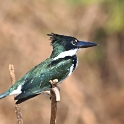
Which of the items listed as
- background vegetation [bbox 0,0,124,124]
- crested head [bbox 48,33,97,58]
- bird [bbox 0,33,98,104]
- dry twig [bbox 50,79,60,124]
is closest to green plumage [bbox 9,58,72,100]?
bird [bbox 0,33,98,104]

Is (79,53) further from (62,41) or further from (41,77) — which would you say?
(41,77)

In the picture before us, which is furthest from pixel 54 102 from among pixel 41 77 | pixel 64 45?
pixel 64 45

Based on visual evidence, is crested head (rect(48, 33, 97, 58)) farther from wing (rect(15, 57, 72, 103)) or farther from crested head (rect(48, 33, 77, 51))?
wing (rect(15, 57, 72, 103))

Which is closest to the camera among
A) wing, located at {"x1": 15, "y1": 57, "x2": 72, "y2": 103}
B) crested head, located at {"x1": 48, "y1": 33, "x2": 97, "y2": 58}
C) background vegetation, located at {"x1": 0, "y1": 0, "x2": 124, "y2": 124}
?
wing, located at {"x1": 15, "y1": 57, "x2": 72, "y2": 103}

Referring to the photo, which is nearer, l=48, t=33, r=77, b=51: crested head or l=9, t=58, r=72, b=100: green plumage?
l=9, t=58, r=72, b=100: green plumage

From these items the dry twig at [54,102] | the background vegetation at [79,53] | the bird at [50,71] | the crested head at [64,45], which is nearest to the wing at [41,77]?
the bird at [50,71]

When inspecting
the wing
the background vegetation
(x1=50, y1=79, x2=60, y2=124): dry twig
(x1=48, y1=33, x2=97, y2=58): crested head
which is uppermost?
the background vegetation

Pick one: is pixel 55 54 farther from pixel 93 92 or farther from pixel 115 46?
pixel 115 46
